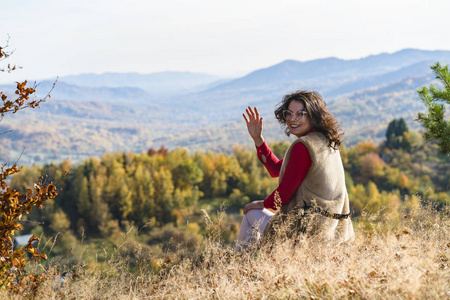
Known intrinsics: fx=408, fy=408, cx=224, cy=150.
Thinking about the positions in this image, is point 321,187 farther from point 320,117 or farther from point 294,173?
point 320,117

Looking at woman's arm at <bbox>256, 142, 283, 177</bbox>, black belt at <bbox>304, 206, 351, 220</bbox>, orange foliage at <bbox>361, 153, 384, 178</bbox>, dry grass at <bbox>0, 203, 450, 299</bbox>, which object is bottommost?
orange foliage at <bbox>361, 153, 384, 178</bbox>

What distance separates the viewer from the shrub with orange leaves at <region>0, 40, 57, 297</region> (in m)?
2.76

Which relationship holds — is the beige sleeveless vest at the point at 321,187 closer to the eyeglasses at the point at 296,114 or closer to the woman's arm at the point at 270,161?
the eyeglasses at the point at 296,114

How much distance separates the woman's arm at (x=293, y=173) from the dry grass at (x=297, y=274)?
14.5 inches

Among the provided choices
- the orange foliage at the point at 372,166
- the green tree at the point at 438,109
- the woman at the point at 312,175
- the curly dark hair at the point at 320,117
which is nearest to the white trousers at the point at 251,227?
the woman at the point at 312,175

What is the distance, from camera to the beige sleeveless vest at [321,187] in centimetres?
304

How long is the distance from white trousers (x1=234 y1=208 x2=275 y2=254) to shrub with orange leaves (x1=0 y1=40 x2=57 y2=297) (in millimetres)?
1535

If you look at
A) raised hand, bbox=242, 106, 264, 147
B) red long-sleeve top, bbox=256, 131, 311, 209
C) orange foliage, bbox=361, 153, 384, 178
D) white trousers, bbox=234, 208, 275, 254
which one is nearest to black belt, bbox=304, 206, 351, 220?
red long-sleeve top, bbox=256, 131, 311, 209

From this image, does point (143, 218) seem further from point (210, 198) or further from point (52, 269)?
point (52, 269)

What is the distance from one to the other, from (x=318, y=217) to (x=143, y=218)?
5558cm

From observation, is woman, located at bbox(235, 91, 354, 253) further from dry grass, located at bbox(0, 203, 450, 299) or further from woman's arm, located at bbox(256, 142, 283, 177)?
woman's arm, located at bbox(256, 142, 283, 177)

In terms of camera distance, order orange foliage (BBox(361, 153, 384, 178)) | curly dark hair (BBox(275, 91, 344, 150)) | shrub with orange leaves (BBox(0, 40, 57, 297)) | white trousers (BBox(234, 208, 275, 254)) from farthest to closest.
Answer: orange foliage (BBox(361, 153, 384, 178)) → white trousers (BBox(234, 208, 275, 254)) → curly dark hair (BBox(275, 91, 344, 150)) → shrub with orange leaves (BBox(0, 40, 57, 297))

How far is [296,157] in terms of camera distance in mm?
3027

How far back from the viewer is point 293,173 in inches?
120
